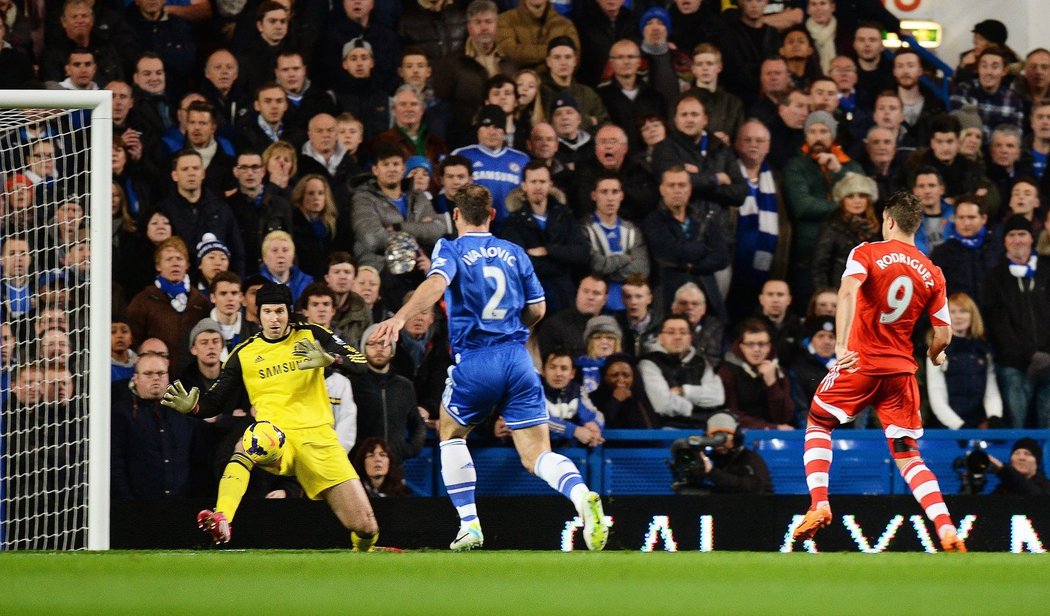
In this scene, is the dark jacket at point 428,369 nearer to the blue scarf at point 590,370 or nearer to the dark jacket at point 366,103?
the blue scarf at point 590,370

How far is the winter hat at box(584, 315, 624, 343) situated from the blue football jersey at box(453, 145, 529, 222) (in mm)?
1172

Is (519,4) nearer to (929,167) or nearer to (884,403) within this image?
(929,167)

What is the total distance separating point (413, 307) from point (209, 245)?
3323mm

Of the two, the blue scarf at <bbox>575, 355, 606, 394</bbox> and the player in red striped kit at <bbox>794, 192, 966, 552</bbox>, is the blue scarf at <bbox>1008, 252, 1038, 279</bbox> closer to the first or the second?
the blue scarf at <bbox>575, 355, 606, 394</bbox>

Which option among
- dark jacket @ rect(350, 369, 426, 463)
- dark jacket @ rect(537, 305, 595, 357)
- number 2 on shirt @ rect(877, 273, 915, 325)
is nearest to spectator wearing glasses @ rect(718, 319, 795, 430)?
dark jacket @ rect(537, 305, 595, 357)

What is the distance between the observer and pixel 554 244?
37.2 ft

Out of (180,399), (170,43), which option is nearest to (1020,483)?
(180,399)

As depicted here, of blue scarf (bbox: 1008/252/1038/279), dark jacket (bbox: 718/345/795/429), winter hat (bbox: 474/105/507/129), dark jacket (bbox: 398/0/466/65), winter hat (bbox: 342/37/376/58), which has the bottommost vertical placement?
dark jacket (bbox: 718/345/795/429)

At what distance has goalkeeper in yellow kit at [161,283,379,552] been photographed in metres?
8.81

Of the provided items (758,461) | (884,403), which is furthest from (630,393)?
(884,403)

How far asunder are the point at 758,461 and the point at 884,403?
2.05 metres

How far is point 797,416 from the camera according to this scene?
37.2 feet

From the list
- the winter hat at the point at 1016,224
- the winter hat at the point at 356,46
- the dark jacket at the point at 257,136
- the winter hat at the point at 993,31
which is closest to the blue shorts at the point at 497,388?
the dark jacket at the point at 257,136

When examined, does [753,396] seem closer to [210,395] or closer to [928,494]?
[928,494]
